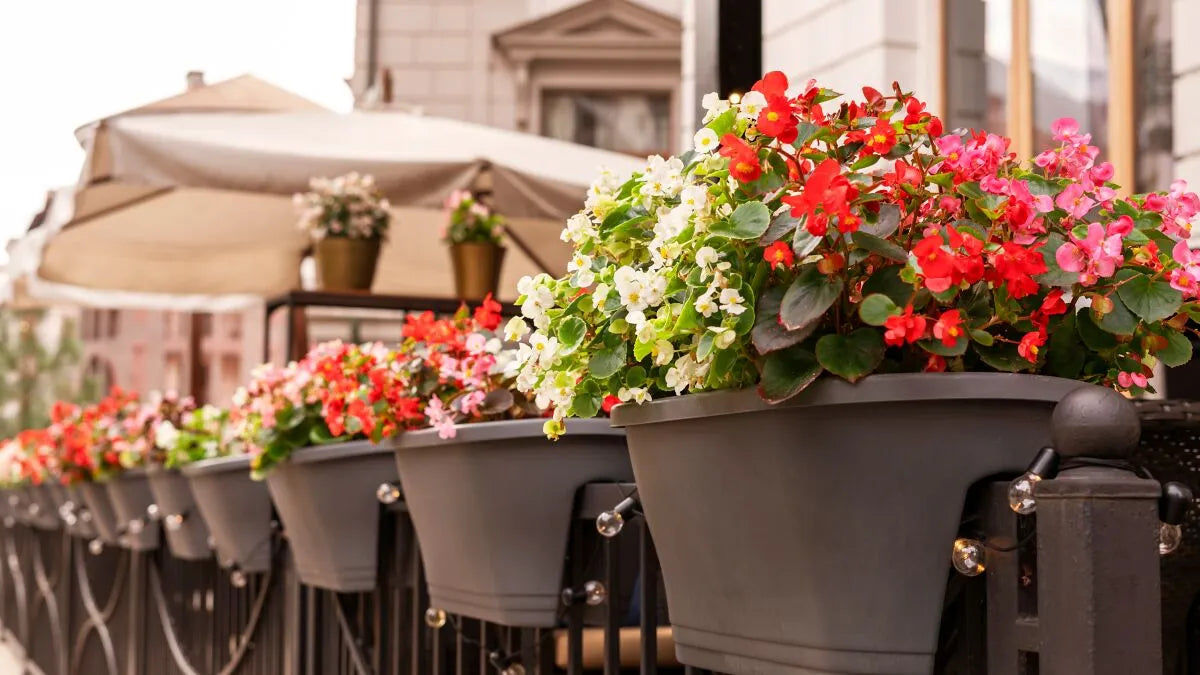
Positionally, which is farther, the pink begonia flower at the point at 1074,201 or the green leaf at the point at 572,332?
the green leaf at the point at 572,332

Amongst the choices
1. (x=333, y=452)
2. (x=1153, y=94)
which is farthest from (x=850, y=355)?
(x=1153, y=94)

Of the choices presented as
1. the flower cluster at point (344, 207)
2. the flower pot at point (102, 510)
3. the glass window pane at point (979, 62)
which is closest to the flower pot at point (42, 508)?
the flower pot at point (102, 510)

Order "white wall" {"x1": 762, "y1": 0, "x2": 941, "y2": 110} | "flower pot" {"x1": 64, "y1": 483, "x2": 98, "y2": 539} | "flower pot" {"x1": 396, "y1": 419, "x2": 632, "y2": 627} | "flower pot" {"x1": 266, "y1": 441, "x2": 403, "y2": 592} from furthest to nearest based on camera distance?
"white wall" {"x1": 762, "y1": 0, "x2": 941, "y2": 110} < "flower pot" {"x1": 64, "y1": 483, "x2": 98, "y2": 539} < "flower pot" {"x1": 266, "y1": 441, "x2": 403, "y2": 592} < "flower pot" {"x1": 396, "y1": 419, "x2": 632, "y2": 627}

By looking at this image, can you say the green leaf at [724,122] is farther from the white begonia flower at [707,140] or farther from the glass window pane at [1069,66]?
the glass window pane at [1069,66]

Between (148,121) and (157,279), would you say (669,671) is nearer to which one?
(148,121)

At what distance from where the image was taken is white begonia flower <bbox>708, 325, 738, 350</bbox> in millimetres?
1262

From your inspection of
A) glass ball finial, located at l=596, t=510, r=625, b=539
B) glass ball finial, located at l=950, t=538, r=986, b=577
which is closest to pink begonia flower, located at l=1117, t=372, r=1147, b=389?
glass ball finial, located at l=950, t=538, r=986, b=577

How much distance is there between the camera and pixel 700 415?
135 cm

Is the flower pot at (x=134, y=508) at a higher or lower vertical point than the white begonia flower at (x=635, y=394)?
lower

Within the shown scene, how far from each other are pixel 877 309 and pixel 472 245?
4.60 m

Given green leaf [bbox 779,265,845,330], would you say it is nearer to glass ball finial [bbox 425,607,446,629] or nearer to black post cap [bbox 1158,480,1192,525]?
black post cap [bbox 1158,480,1192,525]

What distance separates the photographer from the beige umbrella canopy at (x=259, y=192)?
211 inches

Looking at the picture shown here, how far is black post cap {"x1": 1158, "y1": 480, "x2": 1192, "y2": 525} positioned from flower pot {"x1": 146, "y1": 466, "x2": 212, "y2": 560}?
2.82 meters

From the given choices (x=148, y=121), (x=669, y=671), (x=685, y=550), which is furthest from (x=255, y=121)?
(x=685, y=550)
